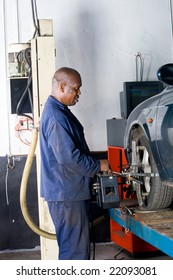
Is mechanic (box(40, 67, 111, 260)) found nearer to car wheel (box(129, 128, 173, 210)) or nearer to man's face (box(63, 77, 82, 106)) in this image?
man's face (box(63, 77, 82, 106))

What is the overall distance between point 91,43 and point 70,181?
2710mm

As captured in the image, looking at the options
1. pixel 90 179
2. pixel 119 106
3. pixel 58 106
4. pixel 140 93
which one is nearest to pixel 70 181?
pixel 90 179

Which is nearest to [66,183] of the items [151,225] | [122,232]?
[151,225]

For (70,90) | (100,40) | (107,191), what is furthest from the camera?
(100,40)

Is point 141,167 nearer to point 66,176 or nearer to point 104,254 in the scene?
point 66,176

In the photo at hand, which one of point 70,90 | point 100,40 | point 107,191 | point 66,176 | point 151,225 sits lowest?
point 151,225

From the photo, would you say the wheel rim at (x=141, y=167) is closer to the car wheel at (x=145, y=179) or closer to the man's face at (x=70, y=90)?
the car wheel at (x=145, y=179)

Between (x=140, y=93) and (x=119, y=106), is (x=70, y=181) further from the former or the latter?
(x=119, y=106)

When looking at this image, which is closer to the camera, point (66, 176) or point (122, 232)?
point (66, 176)

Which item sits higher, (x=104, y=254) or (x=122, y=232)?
(x=122, y=232)

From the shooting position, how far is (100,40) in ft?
19.4

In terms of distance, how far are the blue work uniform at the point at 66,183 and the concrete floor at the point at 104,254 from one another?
1.48 meters

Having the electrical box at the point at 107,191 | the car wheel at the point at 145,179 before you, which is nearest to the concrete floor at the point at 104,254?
the car wheel at the point at 145,179

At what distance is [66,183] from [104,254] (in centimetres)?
198
